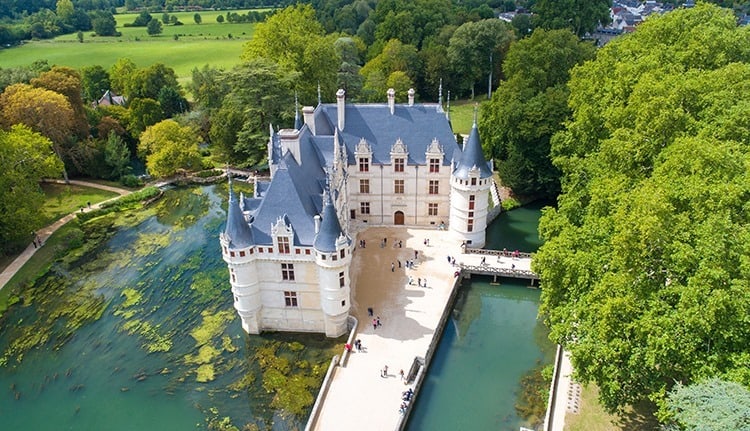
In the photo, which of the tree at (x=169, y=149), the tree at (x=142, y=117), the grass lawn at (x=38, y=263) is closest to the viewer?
the grass lawn at (x=38, y=263)

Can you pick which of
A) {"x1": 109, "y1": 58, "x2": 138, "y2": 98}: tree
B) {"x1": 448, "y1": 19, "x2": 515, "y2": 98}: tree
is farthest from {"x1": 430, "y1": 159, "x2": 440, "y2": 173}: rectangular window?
{"x1": 109, "y1": 58, "x2": 138, "y2": 98}: tree

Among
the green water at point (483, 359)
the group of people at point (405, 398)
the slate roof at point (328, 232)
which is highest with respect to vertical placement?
the slate roof at point (328, 232)

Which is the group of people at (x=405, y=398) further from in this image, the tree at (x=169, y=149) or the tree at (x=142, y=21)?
the tree at (x=142, y=21)

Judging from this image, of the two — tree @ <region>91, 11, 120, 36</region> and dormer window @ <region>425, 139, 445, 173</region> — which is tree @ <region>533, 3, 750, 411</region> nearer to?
dormer window @ <region>425, 139, 445, 173</region>

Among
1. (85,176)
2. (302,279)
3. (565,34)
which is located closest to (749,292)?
(302,279)

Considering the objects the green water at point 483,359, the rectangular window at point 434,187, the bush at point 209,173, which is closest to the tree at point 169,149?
the bush at point 209,173

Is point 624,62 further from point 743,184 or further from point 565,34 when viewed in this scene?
point 565,34

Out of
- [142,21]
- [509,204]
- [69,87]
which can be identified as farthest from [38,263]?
[142,21]
